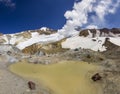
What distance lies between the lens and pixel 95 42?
134m

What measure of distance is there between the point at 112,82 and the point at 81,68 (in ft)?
43.3

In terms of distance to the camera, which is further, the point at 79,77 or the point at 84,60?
the point at 84,60

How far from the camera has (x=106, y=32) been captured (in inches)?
7781

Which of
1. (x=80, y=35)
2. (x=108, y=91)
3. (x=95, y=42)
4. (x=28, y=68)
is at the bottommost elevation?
(x=108, y=91)

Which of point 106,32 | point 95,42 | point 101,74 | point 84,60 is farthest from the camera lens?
point 106,32

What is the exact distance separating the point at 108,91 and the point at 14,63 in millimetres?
33417

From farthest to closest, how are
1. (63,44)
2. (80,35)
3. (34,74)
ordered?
(80,35) → (63,44) → (34,74)

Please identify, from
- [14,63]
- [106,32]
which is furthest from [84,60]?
[106,32]

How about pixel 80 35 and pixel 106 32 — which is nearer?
pixel 80 35

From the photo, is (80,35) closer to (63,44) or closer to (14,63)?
(63,44)

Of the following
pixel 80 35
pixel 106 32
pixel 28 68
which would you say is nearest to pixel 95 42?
pixel 80 35

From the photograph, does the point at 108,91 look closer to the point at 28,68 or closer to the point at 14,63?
the point at 28,68

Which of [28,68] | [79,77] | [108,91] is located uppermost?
[28,68]

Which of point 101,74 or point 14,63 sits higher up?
point 14,63
